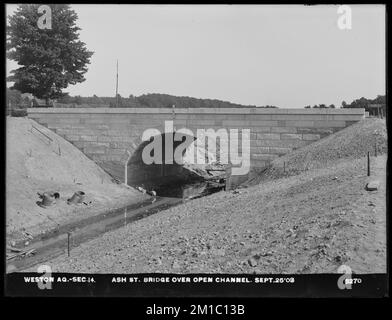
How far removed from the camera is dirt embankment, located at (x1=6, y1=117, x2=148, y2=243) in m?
20.3

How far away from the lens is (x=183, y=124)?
82.4 feet

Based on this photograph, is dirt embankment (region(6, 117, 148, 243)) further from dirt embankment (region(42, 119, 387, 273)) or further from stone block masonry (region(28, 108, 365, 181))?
dirt embankment (region(42, 119, 387, 273))

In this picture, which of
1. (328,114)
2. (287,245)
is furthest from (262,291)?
(328,114)

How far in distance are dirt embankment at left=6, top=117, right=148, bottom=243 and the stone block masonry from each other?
2.58 ft

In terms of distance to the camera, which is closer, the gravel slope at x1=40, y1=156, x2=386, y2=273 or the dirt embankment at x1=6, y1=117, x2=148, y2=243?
the gravel slope at x1=40, y1=156, x2=386, y2=273

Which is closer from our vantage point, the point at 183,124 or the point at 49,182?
the point at 49,182

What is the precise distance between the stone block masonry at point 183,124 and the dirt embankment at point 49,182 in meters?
0.78

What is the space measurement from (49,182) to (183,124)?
25.2ft

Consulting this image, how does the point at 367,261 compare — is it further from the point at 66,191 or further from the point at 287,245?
the point at 66,191

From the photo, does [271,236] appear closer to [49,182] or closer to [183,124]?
[183,124]

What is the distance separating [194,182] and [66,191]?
1440 cm

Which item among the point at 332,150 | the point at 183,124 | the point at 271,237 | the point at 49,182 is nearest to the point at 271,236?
the point at 271,237

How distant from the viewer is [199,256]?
13.4 meters

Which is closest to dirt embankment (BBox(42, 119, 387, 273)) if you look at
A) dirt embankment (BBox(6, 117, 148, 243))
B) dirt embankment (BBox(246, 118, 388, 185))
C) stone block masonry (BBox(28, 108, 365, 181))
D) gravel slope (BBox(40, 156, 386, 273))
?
gravel slope (BBox(40, 156, 386, 273))
